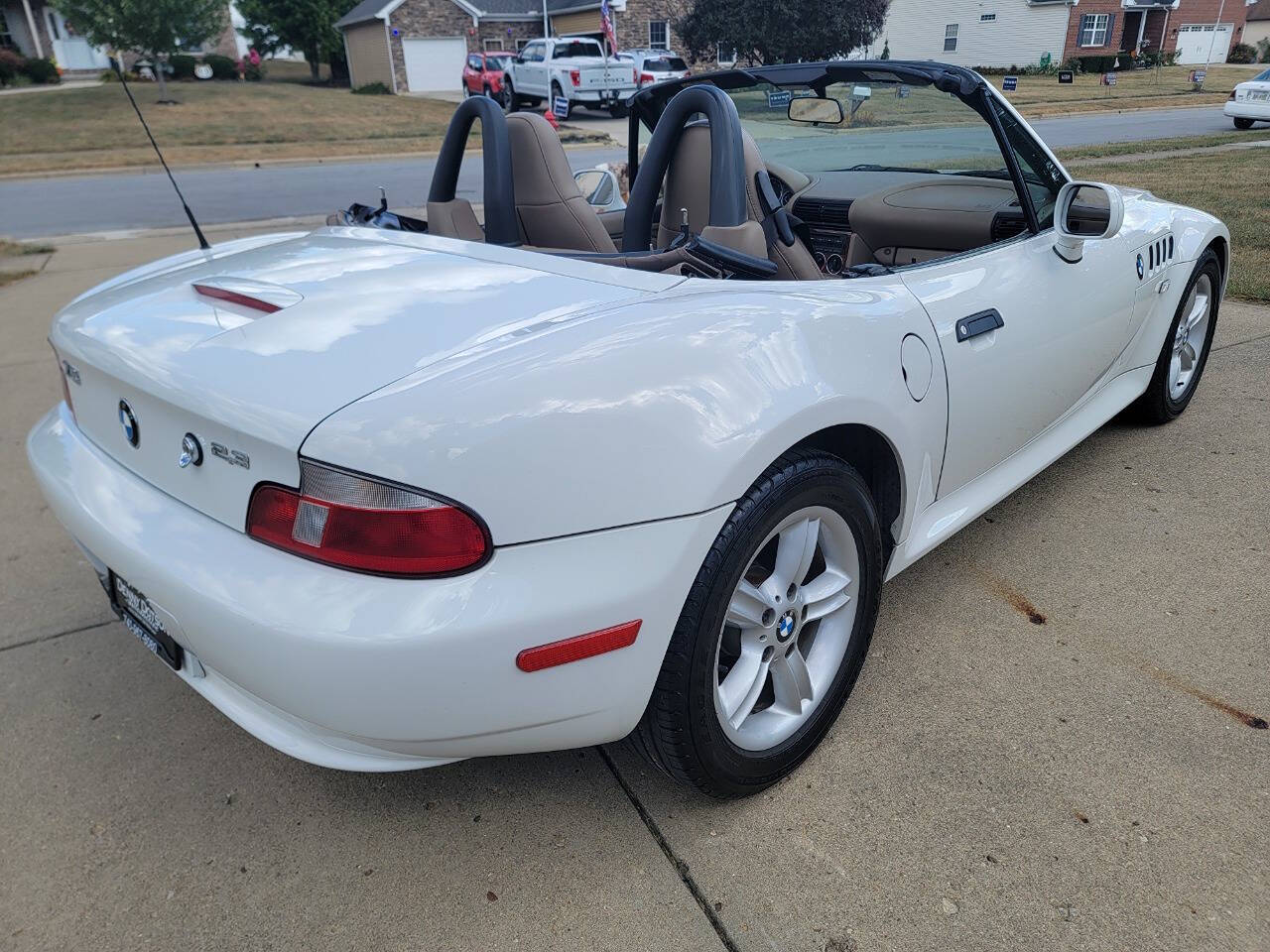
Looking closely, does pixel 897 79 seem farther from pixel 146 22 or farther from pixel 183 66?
pixel 183 66

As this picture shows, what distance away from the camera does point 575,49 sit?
27688mm

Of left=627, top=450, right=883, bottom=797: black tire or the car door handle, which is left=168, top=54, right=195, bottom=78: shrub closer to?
the car door handle

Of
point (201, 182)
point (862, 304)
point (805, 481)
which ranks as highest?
point (862, 304)

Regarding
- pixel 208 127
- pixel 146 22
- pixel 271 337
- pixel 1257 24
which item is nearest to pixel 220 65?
pixel 146 22

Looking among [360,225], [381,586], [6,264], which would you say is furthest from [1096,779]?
[6,264]

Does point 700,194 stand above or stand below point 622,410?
above

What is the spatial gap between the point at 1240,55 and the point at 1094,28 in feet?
42.4

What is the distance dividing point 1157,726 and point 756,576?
1041 mm

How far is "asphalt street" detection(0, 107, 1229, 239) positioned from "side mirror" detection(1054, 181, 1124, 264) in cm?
972

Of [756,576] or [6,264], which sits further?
[6,264]

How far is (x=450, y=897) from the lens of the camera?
1.82 meters

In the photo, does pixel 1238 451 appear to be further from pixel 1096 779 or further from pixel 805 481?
pixel 805 481

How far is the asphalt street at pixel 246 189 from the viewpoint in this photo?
37.6ft

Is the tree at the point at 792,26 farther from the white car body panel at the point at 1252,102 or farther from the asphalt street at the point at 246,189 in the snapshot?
the white car body panel at the point at 1252,102
